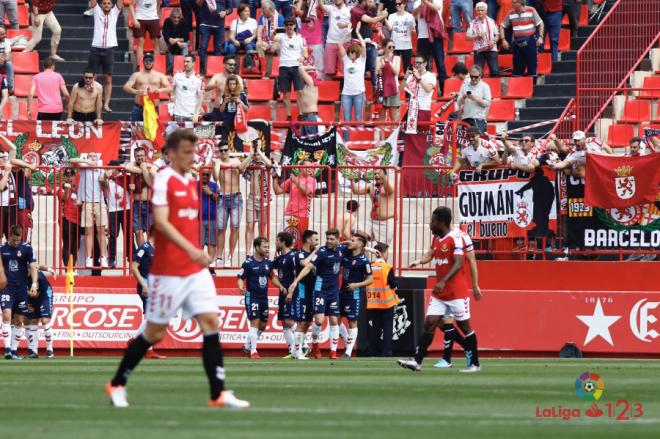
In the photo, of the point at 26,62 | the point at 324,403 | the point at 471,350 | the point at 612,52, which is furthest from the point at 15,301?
the point at 612,52

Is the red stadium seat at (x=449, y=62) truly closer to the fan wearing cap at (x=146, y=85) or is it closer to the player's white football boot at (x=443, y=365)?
the fan wearing cap at (x=146, y=85)

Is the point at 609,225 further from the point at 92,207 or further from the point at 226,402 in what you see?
the point at 226,402

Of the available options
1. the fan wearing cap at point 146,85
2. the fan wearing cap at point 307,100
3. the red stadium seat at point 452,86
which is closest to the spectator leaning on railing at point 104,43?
the fan wearing cap at point 146,85

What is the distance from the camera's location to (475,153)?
82.9 feet

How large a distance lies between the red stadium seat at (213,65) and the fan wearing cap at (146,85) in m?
1.94

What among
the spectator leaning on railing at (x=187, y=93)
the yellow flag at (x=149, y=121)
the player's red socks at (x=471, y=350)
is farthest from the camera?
the spectator leaning on railing at (x=187, y=93)

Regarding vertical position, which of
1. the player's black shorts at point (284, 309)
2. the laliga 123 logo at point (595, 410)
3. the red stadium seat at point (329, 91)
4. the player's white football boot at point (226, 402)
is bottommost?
the player's black shorts at point (284, 309)

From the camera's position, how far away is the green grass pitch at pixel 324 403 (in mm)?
10703

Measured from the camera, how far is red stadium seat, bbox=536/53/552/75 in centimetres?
3130

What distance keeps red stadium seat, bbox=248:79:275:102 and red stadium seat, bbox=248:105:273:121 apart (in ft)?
0.55

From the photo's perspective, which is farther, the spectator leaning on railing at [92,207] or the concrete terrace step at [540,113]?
the concrete terrace step at [540,113]

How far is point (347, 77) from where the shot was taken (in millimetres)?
30234

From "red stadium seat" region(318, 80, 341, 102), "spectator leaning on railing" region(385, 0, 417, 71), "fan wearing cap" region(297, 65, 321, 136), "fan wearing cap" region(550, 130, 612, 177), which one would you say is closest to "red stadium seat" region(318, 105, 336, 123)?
"red stadium seat" region(318, 80, 341, 102)

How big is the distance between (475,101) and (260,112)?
5377 mm
